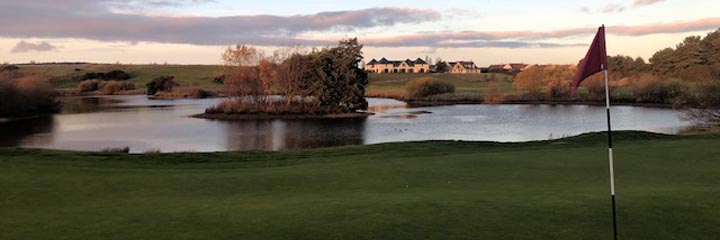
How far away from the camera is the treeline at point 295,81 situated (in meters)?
62.9

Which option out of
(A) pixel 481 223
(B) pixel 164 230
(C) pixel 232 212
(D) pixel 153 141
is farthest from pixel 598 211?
(D) pixel 153 141

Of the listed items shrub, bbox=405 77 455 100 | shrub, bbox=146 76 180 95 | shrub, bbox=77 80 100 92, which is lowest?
shrub, bbox=405 77 455 100

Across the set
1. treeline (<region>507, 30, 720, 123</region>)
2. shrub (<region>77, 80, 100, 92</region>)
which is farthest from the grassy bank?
shrub (<region>77, 80, 100, 92</region>)

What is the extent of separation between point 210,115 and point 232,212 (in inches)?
2029

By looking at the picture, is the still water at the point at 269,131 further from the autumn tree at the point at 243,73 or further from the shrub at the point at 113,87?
the shrub at the point at 113,87

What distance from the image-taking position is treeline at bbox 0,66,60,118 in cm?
5703

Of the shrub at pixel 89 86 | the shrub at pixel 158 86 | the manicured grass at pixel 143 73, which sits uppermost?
the manicured grass at pixel 143 73

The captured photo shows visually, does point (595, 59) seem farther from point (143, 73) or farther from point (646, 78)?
point (143, 73)

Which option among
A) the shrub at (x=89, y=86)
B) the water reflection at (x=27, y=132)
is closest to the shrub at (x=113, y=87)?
the shrub at (x=89, y=86)

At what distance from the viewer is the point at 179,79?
5625 inches

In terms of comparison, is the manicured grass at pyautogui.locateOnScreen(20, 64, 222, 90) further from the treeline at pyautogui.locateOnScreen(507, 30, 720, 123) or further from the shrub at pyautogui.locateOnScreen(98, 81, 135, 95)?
the treeline at pyautogui.locateOnScreen(507, 30, 720, 123)

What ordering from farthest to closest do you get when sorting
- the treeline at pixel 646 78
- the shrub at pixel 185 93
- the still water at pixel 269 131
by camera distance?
the shrub at pixel 185 93, the treeline at pixel 646 78, the still water at pixel 269 131

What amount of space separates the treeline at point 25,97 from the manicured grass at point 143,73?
62098mm

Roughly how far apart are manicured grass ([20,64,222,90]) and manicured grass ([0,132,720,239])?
119 meters
